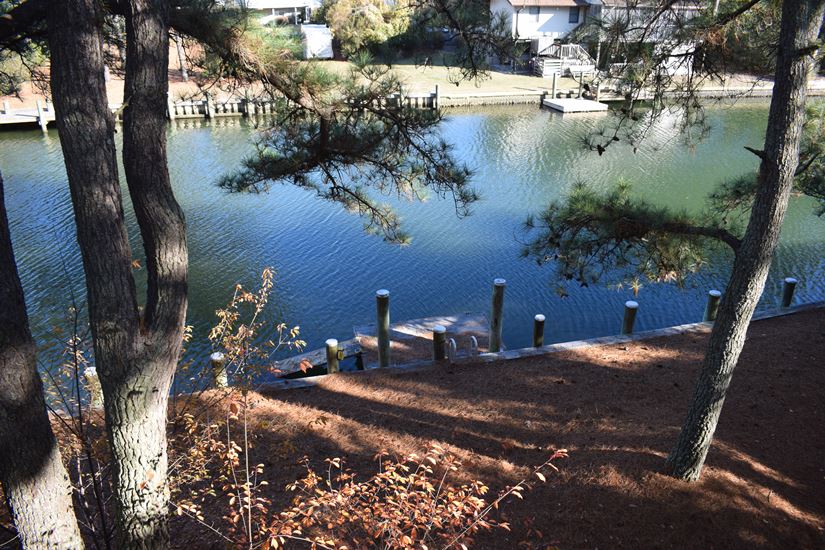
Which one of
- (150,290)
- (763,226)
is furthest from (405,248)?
(150,290)

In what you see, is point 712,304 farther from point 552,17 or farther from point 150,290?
point 552,17

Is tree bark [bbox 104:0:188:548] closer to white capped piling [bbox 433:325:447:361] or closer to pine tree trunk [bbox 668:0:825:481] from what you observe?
pine tree trunk [bbox 668:0:825:481]

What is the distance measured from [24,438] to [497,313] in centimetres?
602

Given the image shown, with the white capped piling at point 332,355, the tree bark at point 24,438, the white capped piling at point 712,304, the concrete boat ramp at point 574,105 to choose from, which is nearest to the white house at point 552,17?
the concrete boat ramp at point 574,105

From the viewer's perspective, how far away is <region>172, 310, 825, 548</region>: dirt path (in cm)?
484

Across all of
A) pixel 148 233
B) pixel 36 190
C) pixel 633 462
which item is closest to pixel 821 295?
pixel 633 462

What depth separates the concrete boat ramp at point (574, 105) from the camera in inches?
990

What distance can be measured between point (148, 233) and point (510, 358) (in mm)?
5188

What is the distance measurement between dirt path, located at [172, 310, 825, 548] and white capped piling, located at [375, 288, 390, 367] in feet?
1.42

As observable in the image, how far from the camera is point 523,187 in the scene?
1669cm

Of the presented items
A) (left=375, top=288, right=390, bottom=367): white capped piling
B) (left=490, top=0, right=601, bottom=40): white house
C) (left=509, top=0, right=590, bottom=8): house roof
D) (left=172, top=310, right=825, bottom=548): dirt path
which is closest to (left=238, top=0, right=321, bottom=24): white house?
(left=490, top=0, right=601, bottom=40): white house

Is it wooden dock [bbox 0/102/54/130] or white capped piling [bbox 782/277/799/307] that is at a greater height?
wooden dock [bbox 0/102/54/130]

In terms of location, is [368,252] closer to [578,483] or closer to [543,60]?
[578,483]

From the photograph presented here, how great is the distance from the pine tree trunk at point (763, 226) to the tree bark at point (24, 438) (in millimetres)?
4402
